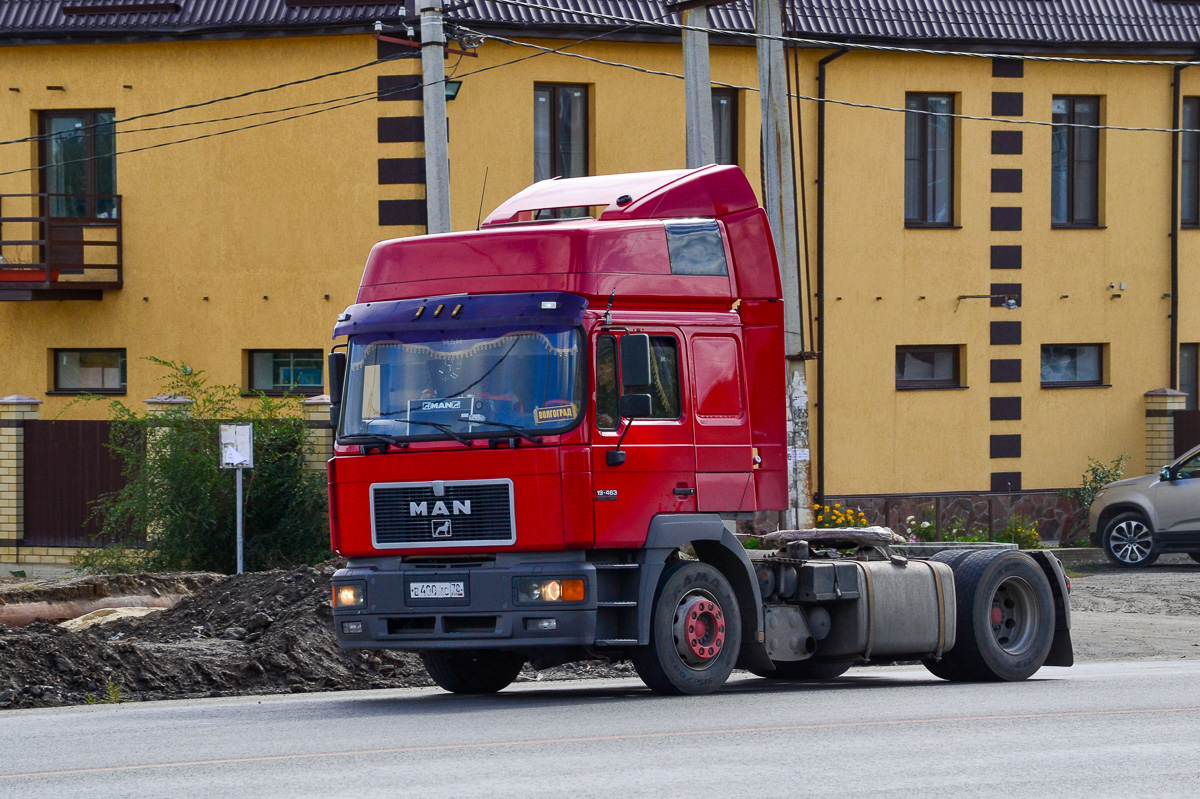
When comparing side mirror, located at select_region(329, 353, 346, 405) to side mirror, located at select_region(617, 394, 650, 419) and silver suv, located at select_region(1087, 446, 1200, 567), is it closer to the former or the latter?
side mirror, located at select_region(617, 394, 650, 419)

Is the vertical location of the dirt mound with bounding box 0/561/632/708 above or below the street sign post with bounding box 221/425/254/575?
below

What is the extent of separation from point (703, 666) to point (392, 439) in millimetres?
2626

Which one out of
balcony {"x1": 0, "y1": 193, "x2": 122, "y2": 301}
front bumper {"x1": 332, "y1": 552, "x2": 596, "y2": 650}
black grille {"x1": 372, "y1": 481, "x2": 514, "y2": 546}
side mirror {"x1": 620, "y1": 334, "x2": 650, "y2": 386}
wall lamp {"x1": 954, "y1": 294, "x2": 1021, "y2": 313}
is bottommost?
front bumper {"x1": 332, "y1": 552, "x2": 596, "y2": 650}

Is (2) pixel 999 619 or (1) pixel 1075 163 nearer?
(2) pixel 999 619

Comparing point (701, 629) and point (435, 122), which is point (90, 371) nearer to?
point (435, 122)

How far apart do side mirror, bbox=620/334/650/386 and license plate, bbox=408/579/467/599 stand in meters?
1.56

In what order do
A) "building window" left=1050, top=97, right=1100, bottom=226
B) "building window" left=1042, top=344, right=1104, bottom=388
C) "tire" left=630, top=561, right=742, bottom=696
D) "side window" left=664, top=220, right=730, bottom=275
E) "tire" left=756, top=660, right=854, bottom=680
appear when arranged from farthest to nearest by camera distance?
"building window" left=1042, top=344, right=1104, bottom=388, "building window" left=1050, top=97, right=1100, bottom=226, "tire" left=756, top=660, right=854, bottom=680, "side window" left=664, top=220, right=730, bottom=275, "tire" left=630, top=561, right=742, bottom=696

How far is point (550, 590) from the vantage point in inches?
444

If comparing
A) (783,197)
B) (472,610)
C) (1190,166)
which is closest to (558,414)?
(472,610)

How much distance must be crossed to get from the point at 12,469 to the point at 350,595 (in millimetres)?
14687

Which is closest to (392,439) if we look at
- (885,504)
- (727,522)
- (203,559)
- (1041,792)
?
(727,522)

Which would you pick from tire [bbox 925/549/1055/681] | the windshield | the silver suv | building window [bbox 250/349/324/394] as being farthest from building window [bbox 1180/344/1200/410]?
the windshield

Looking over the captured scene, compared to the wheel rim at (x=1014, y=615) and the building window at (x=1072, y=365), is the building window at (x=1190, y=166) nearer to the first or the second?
the building window at (x=1072, y=365)

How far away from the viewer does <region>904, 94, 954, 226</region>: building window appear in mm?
27188
